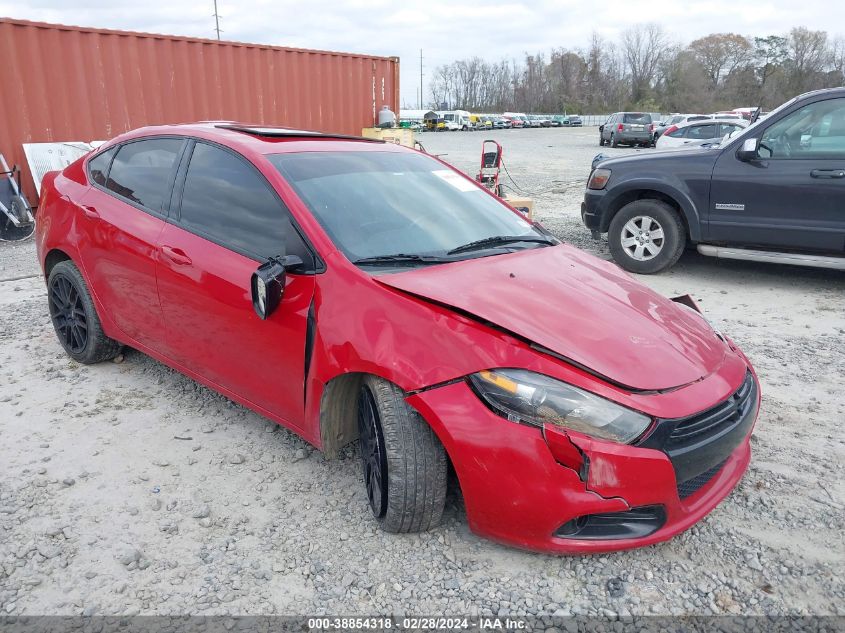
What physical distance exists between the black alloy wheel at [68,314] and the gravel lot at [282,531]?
26 centimetres

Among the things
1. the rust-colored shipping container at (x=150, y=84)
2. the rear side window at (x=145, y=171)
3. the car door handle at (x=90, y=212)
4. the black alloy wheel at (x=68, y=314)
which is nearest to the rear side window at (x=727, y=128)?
the rust-colored shipping container at (x=150, y=84)

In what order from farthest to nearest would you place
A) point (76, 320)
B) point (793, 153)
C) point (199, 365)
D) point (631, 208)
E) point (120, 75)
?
point (120, 75)
point (631, 208)
point (793, 153)
point (76, 320)
point (199, 365)

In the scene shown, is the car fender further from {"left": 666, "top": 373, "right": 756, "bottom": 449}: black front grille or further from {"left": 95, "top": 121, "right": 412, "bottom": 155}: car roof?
{"left": 666, "top": 373, "right": 756, "bottom": 449}: black front grille

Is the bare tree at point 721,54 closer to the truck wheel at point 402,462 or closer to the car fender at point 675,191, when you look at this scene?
the car fender at point 675,191

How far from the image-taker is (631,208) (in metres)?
6.42

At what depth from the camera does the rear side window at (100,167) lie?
148 inches

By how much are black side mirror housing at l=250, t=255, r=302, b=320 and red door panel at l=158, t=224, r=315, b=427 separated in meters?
0.05

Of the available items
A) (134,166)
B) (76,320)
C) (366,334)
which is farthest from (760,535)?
(76,320)

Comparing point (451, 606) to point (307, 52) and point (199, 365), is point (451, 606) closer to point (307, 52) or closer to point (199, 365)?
point (199, 365)

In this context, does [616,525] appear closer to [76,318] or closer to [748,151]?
[76,318]

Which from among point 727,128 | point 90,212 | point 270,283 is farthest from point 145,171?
point 727,128

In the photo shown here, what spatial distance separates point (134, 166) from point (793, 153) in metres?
5.37

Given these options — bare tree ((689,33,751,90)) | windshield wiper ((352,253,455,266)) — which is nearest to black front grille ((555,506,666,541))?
windshield wiper ((352,253,455,266))

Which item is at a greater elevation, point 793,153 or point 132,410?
point 793,153
